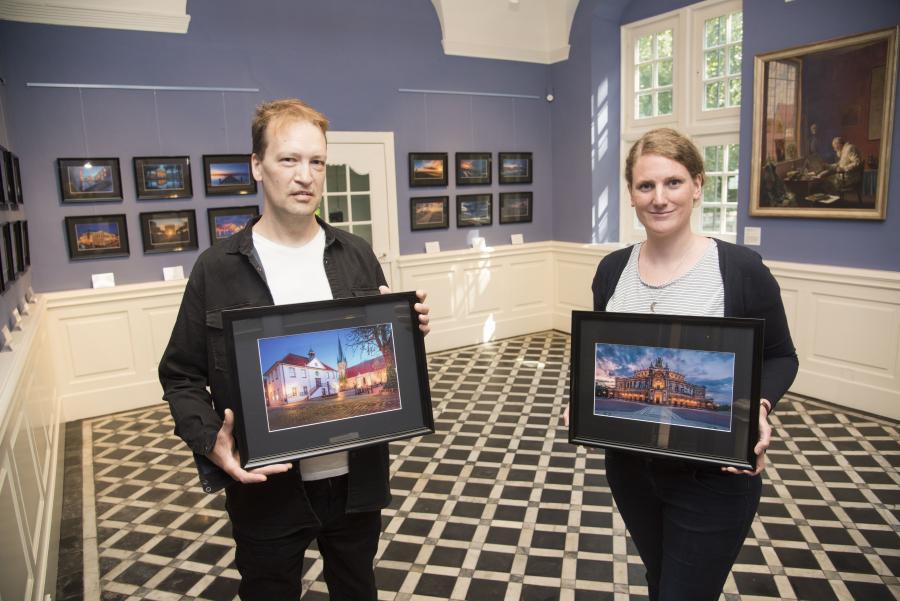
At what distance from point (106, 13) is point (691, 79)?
580 centimetres

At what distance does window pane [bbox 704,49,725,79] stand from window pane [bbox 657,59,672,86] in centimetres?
51

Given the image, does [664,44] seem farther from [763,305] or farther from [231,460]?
[231,460]

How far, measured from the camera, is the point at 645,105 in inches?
288

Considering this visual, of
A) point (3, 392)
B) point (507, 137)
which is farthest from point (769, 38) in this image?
point (3, 392)

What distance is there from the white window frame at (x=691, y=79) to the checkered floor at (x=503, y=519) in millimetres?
2792

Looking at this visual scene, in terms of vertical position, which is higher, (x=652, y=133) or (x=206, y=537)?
(x=652, y=133)

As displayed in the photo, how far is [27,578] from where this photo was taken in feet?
7.97

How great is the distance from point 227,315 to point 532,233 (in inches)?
271

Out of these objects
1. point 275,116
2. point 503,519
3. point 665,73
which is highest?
point 665,73

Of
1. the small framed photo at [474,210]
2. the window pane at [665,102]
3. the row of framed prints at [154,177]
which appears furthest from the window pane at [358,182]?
the window pane at [665,102]

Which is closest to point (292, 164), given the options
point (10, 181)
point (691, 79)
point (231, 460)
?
point (231, 460)

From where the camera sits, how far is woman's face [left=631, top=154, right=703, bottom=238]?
5.47ft

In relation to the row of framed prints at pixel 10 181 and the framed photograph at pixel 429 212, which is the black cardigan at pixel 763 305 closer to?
the row of framed prints at pixel 10 181

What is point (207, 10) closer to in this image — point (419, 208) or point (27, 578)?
point (419, 208)
